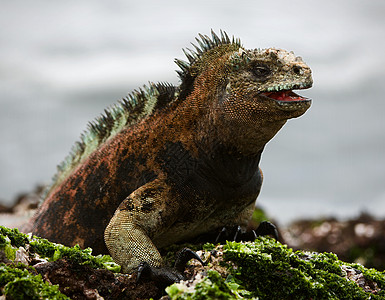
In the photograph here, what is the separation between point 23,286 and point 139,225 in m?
1.57

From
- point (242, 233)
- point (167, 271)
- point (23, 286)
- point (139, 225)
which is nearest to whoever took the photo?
point (23, 286)

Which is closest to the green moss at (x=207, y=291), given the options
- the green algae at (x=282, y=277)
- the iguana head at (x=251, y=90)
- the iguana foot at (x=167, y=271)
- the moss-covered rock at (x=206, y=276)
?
the moss-covered rock at (x=206, y=276)

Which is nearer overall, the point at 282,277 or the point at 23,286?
the point at 23,286

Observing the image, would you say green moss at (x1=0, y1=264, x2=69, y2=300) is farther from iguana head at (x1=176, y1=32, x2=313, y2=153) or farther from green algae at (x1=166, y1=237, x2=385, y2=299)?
iguana head at (x1=176, y1=32, x2=313, y2=153)

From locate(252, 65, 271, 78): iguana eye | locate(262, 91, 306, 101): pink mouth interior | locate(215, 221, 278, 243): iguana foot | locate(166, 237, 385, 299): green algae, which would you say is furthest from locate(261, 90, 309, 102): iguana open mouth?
locate(215, 221, 278, 243): iguana foot

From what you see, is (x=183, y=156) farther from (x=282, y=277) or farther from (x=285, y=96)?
(x=282, y=277)

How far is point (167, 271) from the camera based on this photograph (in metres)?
4.05

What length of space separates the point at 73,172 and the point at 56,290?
2.86m

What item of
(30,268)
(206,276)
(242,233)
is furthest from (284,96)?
(30,268)

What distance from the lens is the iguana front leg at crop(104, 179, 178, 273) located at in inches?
175

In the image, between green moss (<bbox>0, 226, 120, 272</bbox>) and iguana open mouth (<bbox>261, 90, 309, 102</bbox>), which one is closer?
green moss (<bbox>0, 226, 120, 272</bbox>)

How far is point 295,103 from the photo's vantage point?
176 inches

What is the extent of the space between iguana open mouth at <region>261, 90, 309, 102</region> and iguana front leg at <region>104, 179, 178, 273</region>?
1420 mm

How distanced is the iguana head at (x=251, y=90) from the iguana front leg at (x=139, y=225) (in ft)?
3.07
